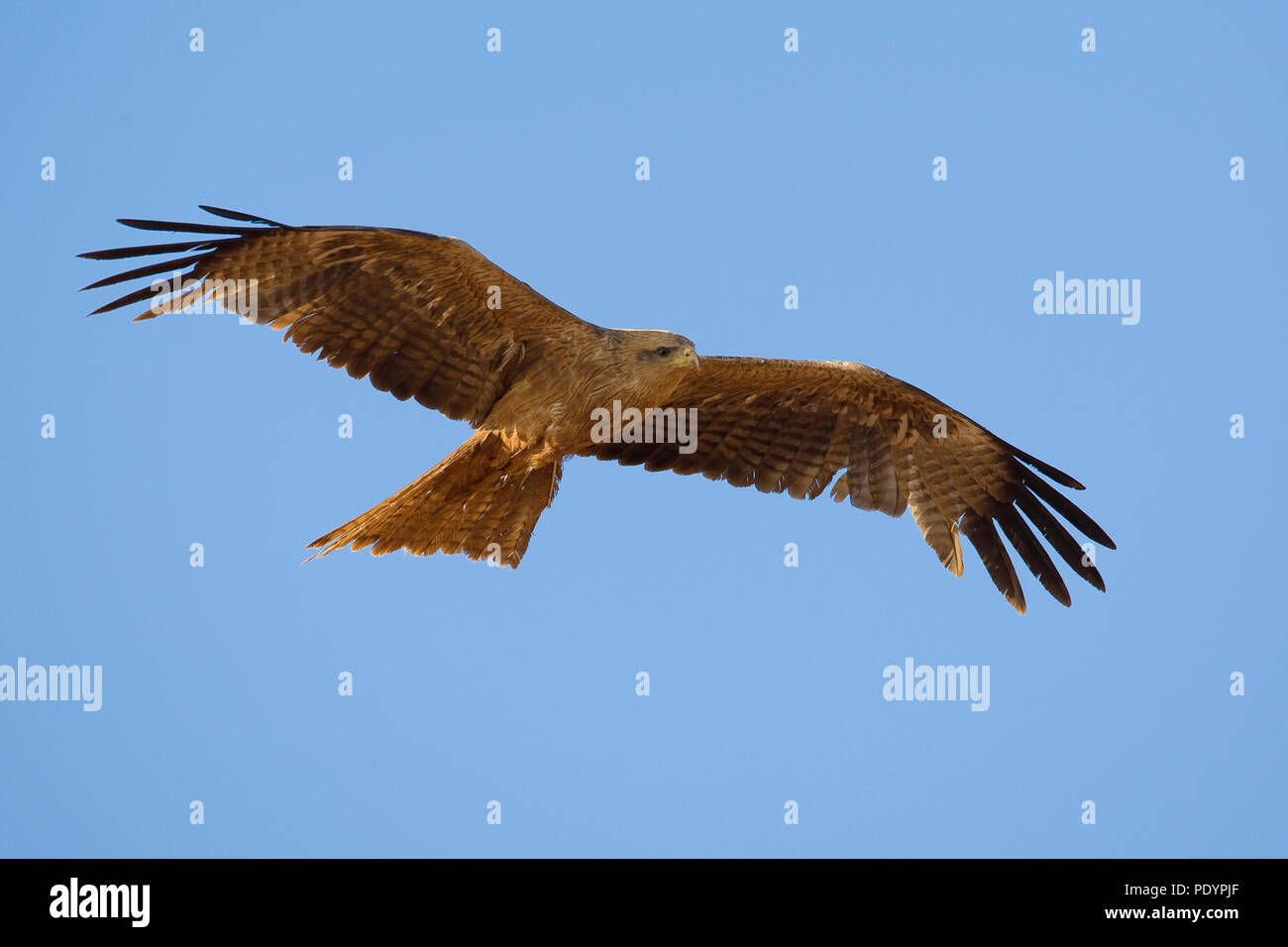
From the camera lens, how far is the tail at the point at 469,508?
1077 cm

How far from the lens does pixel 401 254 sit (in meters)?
10.2

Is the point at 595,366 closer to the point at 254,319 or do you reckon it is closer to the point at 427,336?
the point at 427,336

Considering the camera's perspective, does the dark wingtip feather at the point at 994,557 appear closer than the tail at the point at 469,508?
No

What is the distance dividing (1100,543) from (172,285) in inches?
244

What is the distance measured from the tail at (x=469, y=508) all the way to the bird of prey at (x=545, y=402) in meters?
0.01

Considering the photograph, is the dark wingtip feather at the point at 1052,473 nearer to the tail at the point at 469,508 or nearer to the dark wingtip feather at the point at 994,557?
the dark wingtip feather at the point at 994,557

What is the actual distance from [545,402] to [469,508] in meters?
0.93

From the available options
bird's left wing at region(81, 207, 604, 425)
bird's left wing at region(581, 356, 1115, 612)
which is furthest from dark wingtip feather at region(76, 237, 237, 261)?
bird's left wing at region(581, 356, 1115, 612)

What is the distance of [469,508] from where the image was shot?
1112 cm

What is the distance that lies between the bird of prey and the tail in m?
0.01

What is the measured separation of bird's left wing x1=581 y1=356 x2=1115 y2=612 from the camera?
1175cm

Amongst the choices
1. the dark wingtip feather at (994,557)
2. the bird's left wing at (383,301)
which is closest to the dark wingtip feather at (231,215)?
the bird's left wing at (383,301)

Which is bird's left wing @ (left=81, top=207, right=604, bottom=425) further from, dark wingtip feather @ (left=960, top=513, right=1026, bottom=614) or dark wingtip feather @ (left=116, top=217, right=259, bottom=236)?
dark wingtip feather @ (left=960, top=513, right=1026, bottom=614)
